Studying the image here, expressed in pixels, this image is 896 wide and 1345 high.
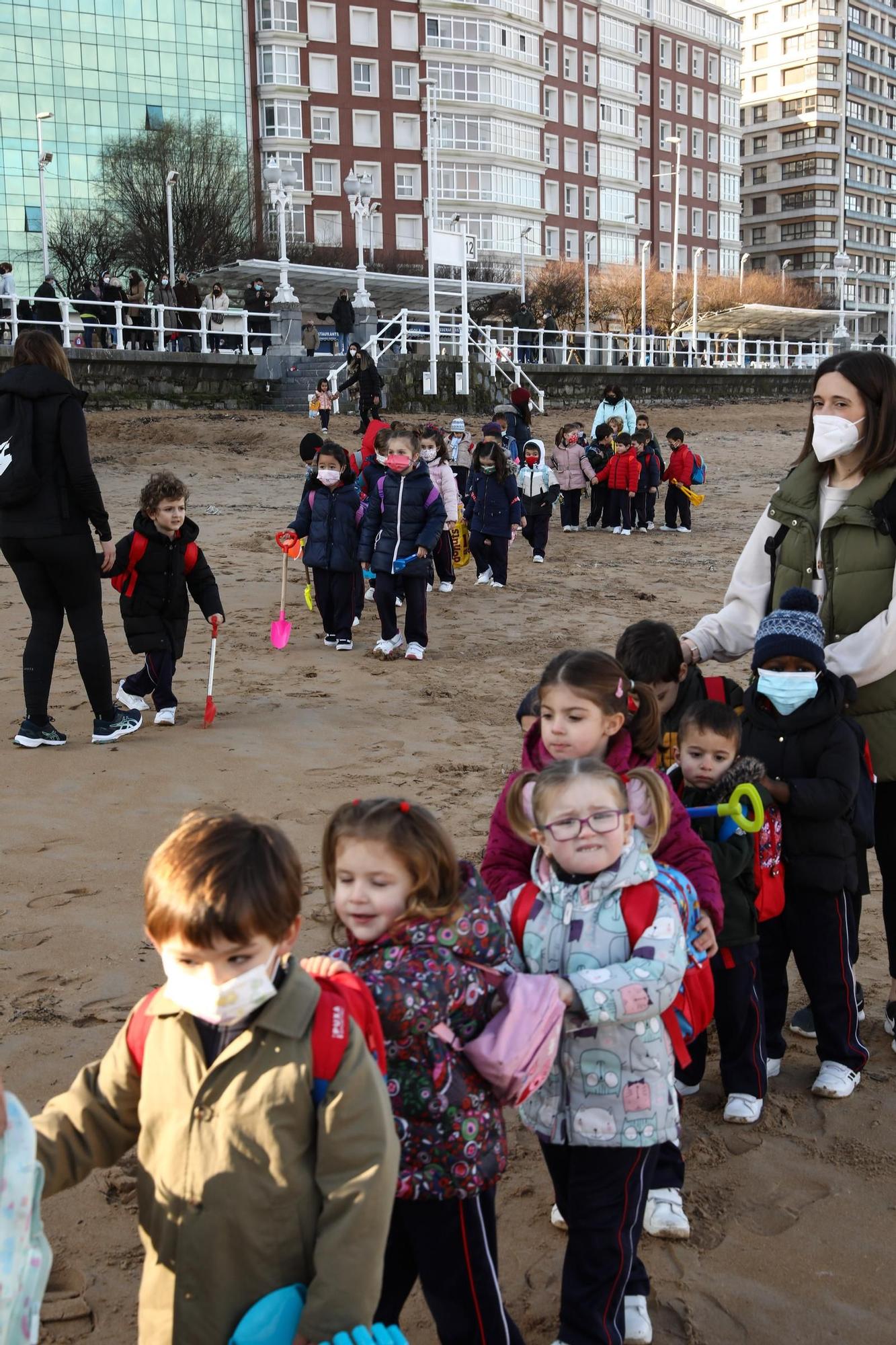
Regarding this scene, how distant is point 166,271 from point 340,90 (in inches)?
831

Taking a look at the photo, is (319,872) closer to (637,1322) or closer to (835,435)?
(835,435)

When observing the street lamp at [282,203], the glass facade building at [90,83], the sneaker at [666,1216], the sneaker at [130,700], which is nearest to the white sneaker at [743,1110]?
the sneaker at [666,1216]

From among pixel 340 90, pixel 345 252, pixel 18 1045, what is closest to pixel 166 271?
pixel 345 252

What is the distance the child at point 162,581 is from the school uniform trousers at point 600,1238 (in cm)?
537

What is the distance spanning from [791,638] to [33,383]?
175 inches

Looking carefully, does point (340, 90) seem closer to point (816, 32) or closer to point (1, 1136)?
point (816, 32)

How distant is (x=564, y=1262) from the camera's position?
2.71 metres

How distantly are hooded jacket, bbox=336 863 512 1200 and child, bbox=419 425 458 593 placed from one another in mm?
9823

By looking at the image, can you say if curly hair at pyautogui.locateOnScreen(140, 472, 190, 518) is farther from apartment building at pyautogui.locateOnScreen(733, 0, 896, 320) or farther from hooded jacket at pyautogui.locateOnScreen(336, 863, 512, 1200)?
apartment building at pyautogui.locateOnScreen(733, 0, 896, 320)

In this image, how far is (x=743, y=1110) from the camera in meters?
3.68

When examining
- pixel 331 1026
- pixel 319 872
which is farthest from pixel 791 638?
pixel 319 872

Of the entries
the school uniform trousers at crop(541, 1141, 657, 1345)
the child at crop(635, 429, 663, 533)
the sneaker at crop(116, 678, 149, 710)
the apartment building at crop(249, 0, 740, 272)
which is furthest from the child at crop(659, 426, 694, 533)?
the apartment building at crop(249, 0, 740, 272)

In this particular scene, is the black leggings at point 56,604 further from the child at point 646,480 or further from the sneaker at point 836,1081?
the child at point 646,480

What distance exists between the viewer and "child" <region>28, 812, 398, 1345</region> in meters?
1.94
